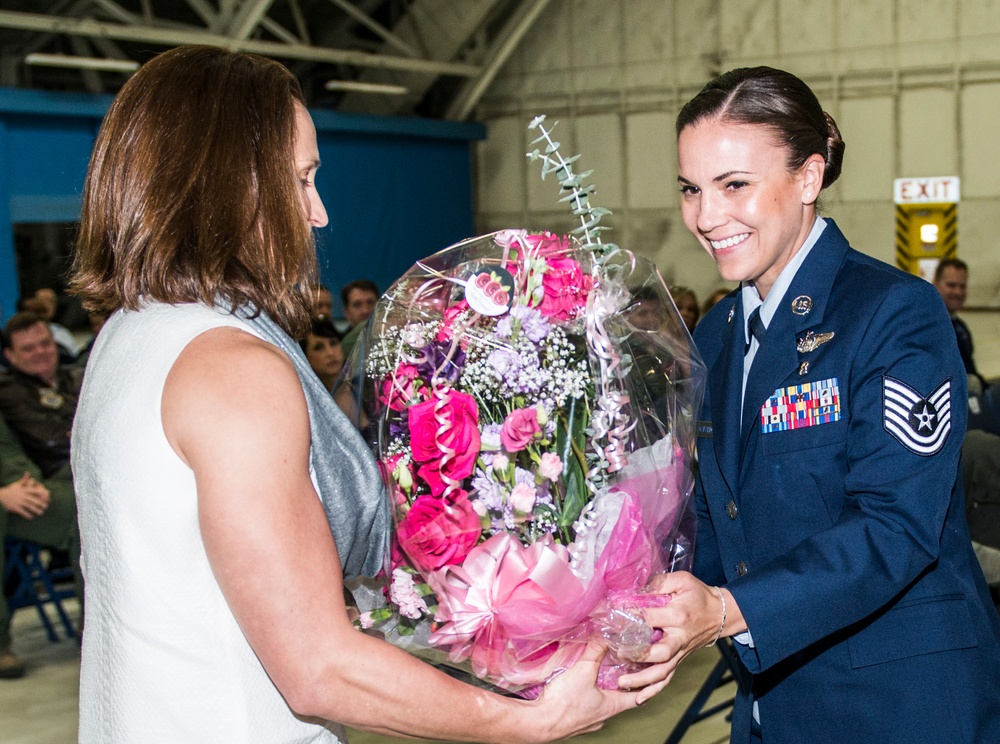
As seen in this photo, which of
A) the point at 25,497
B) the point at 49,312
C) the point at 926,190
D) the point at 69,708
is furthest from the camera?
the point at 926,190

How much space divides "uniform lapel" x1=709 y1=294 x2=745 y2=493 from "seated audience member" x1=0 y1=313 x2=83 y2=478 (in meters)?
3.82

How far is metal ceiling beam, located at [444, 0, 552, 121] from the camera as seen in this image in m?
13.5

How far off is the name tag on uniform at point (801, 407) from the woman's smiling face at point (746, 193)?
0.18 metres

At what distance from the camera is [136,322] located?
1.05 m

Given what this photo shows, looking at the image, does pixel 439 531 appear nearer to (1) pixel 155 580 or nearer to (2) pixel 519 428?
(2) pixel 519 428

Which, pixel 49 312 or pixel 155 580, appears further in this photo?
pixel 49 312

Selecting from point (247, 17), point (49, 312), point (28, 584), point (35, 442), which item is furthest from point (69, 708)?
point (247, 17)

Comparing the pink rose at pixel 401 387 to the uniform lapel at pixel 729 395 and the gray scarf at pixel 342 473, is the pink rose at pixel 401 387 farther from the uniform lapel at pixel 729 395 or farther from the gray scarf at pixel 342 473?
the uniform lapel at pixel 729 395

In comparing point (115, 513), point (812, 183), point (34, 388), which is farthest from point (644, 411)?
point (34, 388)

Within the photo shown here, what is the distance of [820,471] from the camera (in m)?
1.37

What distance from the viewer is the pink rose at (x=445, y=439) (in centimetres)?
118

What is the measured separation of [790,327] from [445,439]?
0.55 meters

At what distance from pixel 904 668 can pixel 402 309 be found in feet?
2.58

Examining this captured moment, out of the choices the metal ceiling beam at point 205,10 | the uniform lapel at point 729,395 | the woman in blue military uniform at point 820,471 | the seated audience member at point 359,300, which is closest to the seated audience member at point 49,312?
the seated audience member at point 359,300
